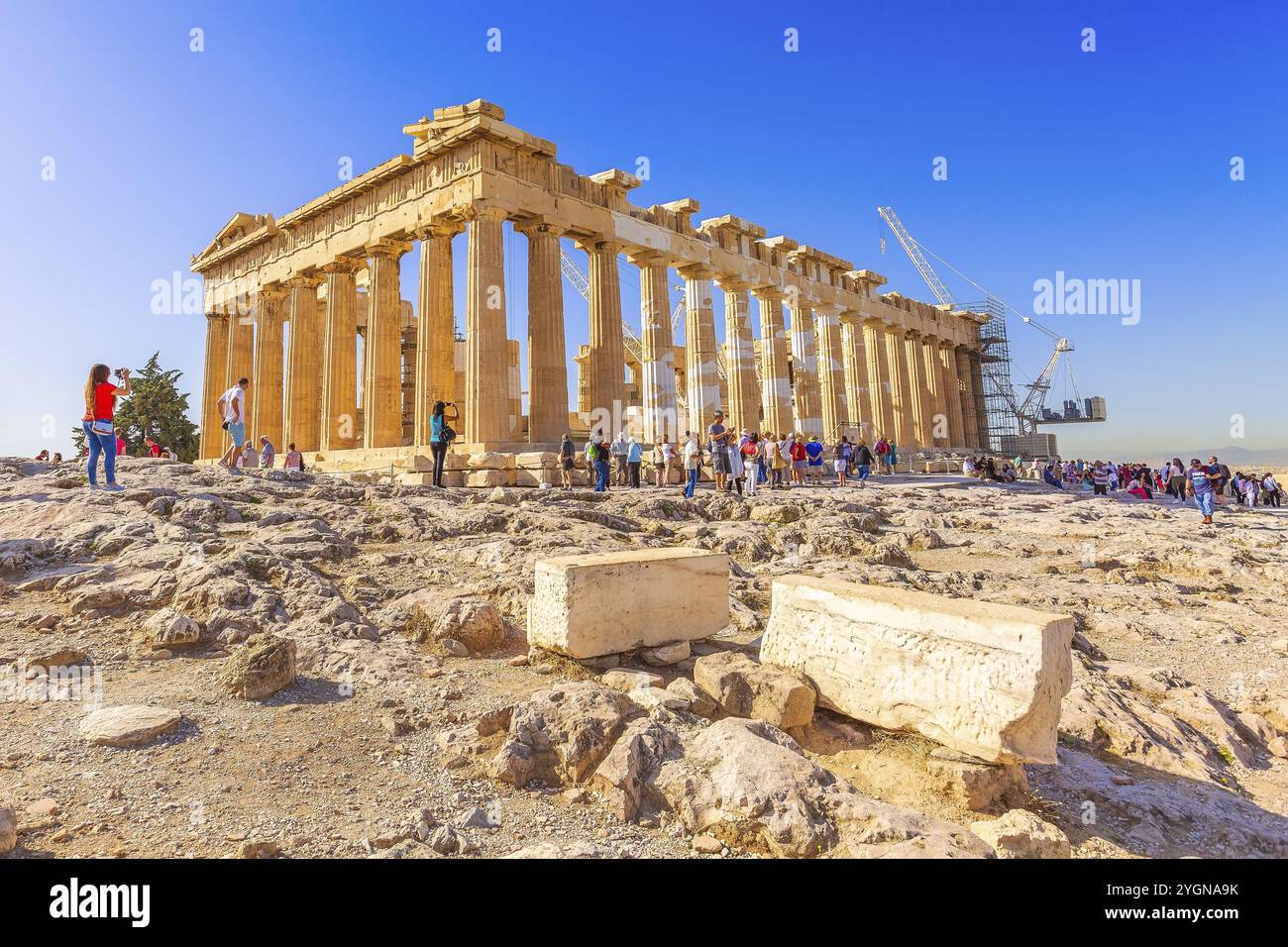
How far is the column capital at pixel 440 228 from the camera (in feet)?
66.6

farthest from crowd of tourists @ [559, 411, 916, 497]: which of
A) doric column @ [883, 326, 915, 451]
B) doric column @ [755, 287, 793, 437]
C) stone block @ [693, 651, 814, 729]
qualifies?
doric column @ [883, 326, 915, 451]

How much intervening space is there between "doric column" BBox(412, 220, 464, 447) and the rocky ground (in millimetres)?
12371

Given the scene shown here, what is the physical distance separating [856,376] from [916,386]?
16.1ft

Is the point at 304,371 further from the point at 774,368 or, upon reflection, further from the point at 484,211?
the point at 774,368

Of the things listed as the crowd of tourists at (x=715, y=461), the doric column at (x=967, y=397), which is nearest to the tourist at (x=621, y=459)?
the crowd of tourists at (x=715, y=461)

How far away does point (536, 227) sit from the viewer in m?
20.8

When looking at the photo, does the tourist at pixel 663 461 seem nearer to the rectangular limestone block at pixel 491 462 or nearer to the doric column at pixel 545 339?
the doric column at pixel 545 339

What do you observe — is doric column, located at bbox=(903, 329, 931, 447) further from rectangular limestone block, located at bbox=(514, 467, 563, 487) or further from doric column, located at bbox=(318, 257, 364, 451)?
doric column, located at bbox=(318, 257, 364, 451)

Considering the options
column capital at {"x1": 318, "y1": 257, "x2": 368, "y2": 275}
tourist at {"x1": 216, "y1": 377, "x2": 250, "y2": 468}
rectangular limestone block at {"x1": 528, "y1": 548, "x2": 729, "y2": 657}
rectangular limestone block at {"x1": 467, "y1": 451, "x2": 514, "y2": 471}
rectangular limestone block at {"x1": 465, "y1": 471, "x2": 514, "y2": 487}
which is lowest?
rectangular limestone block at {"x1": 528, "y1": 548, "x2": 729, "y2": 657}

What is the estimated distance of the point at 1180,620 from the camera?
Answer: 7.04 meters

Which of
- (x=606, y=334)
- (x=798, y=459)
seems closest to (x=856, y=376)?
(x=798, y=459)

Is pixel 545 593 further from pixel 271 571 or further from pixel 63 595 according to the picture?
pixel 63 595

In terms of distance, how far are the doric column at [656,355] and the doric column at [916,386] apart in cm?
1757

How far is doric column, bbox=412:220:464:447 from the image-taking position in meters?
20.4
